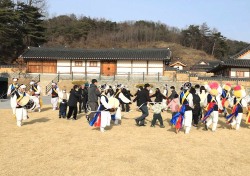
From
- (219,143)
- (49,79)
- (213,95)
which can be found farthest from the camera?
(49,79)

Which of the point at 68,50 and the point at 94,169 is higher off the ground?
the point at 68,50

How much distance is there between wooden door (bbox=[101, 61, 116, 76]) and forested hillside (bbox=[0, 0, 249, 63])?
1473 cm

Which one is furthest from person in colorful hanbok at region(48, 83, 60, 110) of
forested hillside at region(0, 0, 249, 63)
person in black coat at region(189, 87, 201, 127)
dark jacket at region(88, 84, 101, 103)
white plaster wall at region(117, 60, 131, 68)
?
forested hillside at region(0, 0, 249, 63)

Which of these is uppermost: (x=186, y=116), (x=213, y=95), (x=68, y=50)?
(x=68, y=50)

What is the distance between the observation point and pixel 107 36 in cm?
9900

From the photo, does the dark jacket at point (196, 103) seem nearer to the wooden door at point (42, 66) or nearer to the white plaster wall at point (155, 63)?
the white plaster wall at point (155, 63)

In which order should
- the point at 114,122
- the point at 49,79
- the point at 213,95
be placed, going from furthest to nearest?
the point at 49,79
the point at 114,122
the point at 213,95

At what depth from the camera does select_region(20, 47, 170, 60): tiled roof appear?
3344 cm

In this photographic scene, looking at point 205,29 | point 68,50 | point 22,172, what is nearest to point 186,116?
point 22,172

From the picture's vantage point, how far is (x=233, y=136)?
31.8 feet

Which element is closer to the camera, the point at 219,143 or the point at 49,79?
the point at 219,143

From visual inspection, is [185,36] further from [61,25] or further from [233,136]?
[233,136]

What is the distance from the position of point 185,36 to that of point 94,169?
106 metres

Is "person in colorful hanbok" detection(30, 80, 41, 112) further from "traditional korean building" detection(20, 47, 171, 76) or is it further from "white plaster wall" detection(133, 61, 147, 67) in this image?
"white plaster wall" detection(133, 61, 147, 67)
